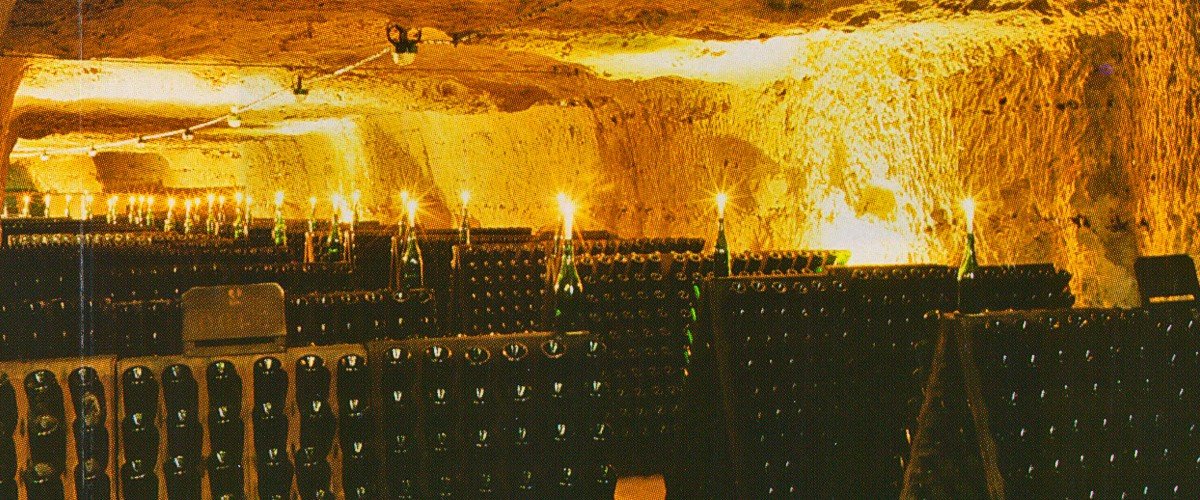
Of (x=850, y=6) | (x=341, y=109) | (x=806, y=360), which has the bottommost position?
(x=806, y=360)

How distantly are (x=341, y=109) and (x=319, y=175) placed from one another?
7.49m

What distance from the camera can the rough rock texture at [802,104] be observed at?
6293 millimetres

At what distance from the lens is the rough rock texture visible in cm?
629

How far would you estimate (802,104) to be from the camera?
30.3ft

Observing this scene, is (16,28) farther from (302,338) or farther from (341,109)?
(341,109)

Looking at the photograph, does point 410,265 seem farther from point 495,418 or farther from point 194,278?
point 495,418

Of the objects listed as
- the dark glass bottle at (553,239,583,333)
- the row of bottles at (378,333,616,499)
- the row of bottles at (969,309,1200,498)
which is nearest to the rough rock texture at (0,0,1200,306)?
the row of bottles at (969,309,1200,498)

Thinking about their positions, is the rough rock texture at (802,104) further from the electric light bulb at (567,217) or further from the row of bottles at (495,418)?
the row of bottles at (495,418)

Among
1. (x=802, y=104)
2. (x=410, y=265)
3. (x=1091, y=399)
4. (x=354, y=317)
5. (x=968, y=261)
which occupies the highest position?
(x=802, y=104)

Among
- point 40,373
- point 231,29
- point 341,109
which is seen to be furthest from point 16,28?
point 341,109

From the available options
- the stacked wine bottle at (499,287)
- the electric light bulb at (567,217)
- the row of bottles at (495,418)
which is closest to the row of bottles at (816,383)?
the electric light bulb at (567,217)

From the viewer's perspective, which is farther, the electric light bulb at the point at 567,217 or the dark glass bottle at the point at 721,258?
the dark glass bottle at the point at 721,258

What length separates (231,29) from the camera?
24.5 ft

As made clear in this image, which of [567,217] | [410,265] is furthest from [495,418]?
[410,265]
